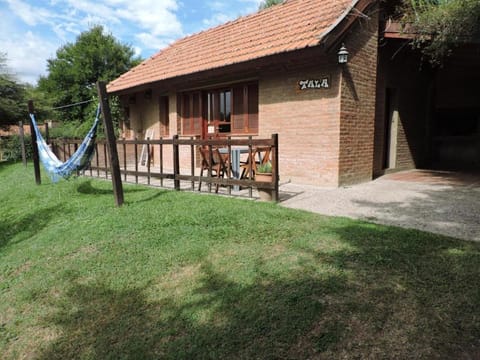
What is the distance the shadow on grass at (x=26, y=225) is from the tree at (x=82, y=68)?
2675cm

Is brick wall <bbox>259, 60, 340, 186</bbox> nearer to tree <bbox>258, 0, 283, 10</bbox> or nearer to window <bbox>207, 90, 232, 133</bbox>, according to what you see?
window <bbox>207, 90, 232, 133</bbox>

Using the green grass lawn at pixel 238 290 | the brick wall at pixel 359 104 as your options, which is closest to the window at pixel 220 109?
the brick wall at pixel 359 104

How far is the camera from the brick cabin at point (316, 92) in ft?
24.0

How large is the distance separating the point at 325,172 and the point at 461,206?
2679mm

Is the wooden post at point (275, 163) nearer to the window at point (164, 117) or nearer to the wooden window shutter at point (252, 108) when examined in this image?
the wooden window shutter at point (252, 108)

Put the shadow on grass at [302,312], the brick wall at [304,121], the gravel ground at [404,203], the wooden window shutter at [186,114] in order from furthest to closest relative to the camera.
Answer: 1. the wooden window shutter at [186,114]
2. the brick wall at [304,121]
3. the gravel ground at [404,203]
4. the shadow on grass at [302,312]

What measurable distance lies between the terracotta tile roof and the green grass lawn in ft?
14.7

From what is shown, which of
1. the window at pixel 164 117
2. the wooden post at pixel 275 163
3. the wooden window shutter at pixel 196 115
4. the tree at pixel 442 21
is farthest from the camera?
the window at pixel 164 117

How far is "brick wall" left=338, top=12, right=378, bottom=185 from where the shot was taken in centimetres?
734

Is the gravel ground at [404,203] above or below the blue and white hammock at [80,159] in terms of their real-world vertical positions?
below

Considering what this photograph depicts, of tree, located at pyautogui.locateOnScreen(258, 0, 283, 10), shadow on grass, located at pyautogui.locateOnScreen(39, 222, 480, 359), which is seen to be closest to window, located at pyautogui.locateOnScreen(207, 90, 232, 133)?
shadow on grass, located at pyautogui.locateOnScreen(39, 222, 480, 359)

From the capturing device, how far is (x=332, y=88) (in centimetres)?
721

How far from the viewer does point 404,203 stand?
5.60 metres

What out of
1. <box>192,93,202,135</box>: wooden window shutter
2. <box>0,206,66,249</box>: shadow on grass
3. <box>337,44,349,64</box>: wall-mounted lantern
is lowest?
<box>0,206,66,249</box>: shadow on grass
